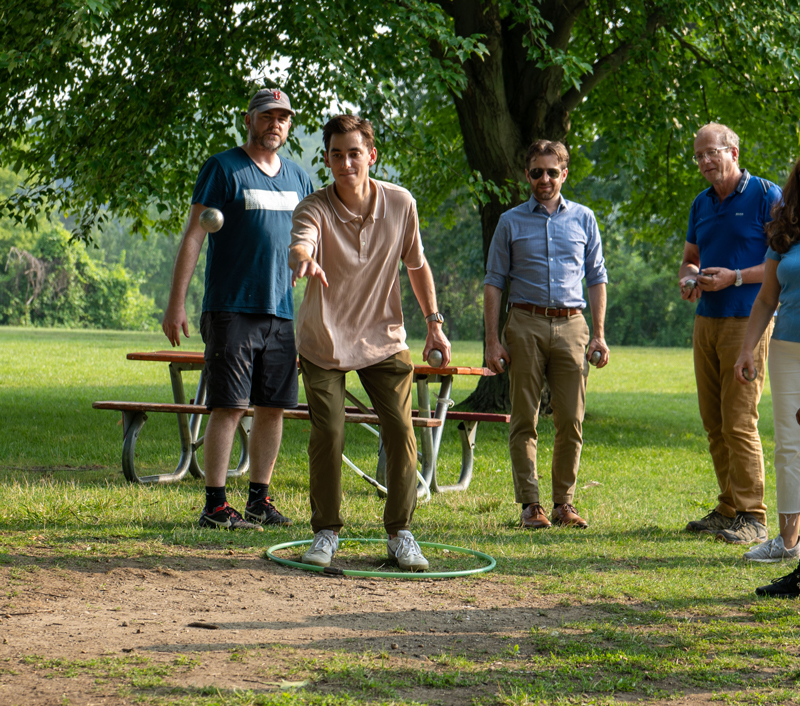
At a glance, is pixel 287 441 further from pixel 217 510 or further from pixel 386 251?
pixel 386 251

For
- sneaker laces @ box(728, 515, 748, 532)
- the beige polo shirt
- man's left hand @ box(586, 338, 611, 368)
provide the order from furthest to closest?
man's left hand @ box(586, 338, 611, 368) < sneaker laces @ box(728, 515, 748, 532) < the beige polo shirt

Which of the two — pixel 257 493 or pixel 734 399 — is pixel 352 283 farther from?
pixel 734 399

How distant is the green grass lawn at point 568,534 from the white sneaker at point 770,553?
10 centimetres

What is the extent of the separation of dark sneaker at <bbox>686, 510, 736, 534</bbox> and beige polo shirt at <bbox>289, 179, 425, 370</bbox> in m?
2.69

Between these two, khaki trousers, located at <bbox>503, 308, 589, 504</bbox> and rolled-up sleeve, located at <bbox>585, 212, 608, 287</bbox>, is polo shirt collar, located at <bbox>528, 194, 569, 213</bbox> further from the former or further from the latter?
khaki trousers, located at <bbox>503, 308, 589, 504</bbox>

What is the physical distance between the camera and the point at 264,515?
5.90m

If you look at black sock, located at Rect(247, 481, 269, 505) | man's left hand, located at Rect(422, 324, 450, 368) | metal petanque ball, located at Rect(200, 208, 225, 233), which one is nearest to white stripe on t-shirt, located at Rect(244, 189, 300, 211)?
metal petanque ball, located at Rect(200, 208, 225, 233)

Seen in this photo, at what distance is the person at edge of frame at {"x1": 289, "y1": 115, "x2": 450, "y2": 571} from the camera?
4.57 m

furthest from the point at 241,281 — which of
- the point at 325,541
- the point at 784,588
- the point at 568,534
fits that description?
the point at 784,588

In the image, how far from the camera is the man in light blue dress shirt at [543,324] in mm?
6105

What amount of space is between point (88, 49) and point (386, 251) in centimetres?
801

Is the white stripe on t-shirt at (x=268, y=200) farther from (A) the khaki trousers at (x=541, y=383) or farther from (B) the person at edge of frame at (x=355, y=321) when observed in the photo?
(A) the khaki trousers at (x=541, y=383)

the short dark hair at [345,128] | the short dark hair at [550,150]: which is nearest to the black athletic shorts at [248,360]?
the short dark hair at [345,128]

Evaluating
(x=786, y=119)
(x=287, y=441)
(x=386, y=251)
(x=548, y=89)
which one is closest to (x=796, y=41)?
(x=786, y=119)
